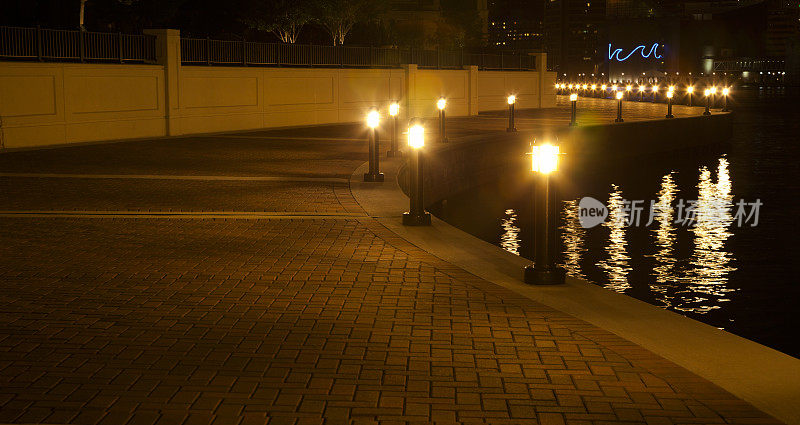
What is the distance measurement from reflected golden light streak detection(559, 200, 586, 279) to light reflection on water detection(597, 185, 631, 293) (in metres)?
0.42

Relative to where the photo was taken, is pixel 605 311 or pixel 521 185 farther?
pixel 521 185

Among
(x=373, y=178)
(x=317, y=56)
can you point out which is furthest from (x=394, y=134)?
(x=317, y=56)

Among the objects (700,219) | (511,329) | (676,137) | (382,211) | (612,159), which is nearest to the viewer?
(511,329)

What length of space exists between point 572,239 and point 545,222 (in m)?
9.32

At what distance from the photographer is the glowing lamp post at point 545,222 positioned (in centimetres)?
862

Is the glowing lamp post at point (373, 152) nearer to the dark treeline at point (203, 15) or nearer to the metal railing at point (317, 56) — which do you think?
the metal railing at point (317, 56)

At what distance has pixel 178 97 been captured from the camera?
26.8 m

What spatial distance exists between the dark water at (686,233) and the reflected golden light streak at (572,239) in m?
0.02

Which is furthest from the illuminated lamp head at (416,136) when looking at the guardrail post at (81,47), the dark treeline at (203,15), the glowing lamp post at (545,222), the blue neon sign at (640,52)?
the blue neon sign at (640,52)

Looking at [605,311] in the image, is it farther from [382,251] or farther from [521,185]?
[521,185]

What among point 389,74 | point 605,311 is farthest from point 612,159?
point 605,311

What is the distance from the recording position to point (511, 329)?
707cm

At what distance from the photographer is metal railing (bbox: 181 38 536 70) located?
28375mm

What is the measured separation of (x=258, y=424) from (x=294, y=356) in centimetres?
125
